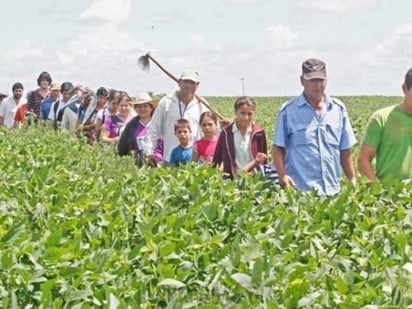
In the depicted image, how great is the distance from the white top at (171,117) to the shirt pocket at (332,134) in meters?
2.45

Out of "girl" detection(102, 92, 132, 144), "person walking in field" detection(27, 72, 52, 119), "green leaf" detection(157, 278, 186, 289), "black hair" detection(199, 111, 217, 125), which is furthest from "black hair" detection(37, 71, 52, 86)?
"green leaf" detection(157, 278, 186, 289)

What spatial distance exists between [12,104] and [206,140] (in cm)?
784

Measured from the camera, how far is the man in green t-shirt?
22.0ft

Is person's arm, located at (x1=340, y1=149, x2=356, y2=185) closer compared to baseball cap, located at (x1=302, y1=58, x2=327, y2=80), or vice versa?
baseball cap, located at (x1=302, y1=58, x2=327, y2=80)

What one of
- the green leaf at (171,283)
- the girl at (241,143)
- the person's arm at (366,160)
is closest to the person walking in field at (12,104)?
the girl at (241,143)

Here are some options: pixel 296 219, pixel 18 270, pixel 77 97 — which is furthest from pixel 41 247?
pixel 77 97

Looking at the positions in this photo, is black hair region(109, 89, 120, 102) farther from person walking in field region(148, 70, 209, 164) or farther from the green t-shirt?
the green t-shirt

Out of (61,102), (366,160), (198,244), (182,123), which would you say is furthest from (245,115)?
(61,102)

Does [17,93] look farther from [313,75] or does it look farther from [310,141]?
[313,75]

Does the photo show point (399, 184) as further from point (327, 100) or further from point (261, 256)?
point (261, 256)

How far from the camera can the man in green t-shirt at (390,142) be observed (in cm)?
671

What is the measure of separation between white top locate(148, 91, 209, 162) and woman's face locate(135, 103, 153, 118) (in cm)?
93

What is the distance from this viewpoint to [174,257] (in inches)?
159

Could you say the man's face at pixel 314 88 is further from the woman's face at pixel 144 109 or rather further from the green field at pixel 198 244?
the woman's face at pixel 144 109
